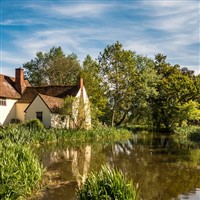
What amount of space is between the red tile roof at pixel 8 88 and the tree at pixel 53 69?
55.5 ft

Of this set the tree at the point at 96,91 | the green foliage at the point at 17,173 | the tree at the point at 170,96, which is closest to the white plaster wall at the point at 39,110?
the tree at the point at 96,91

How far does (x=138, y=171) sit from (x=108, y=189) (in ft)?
25.1

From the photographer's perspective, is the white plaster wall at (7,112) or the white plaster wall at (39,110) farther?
the white plaster wall at (7,112)

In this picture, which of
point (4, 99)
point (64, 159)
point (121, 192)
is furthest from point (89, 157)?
point (4, 99)

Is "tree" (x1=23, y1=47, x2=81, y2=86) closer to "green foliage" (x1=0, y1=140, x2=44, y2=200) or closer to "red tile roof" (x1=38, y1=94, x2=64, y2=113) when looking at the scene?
"red tile roof" (x1=38, y1=94, x2=64, y2=113)

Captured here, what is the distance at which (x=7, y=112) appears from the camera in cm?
3500

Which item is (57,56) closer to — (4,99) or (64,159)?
(4,99)

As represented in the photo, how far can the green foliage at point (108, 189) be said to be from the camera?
749cm

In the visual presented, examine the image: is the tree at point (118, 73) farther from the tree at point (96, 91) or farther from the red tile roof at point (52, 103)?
the red tile roof at point (52, 103)

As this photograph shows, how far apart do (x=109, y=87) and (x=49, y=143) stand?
1721 cm

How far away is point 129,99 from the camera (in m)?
41.4

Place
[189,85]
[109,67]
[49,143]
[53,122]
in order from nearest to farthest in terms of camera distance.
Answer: [49,143] < [53,122] < [109,67] < [189,85]

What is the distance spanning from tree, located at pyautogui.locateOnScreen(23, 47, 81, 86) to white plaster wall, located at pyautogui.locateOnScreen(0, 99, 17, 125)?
2023 centimetres

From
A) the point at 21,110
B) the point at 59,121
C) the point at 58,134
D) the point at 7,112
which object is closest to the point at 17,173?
the point at 58,134
